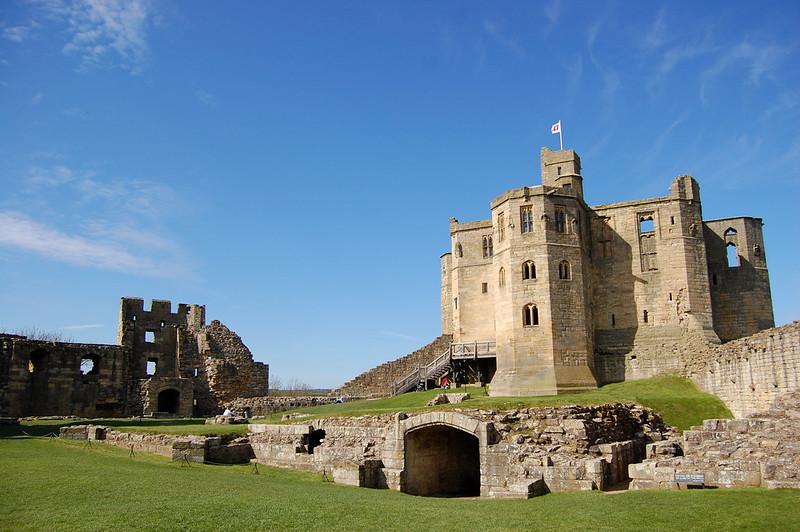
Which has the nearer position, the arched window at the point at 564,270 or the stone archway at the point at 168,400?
the arched window at the point at 564,270

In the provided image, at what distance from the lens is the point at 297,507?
1548 centimetres

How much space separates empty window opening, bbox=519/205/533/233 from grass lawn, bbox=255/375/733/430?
954 centimetres

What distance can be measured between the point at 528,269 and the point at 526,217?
3000 millimetres

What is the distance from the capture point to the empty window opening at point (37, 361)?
147 feet

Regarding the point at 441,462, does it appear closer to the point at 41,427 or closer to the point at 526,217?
the point at 526,217

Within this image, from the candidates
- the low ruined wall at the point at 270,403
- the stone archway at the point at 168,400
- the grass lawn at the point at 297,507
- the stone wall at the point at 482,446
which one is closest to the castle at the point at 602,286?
the stone wall at the point at 482,446

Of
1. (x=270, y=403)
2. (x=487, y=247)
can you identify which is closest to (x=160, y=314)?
(x=270, y=403)

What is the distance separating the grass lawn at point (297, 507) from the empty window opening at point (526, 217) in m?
20.1

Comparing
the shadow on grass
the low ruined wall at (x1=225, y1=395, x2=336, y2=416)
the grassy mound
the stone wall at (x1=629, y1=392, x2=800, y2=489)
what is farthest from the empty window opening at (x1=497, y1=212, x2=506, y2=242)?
the shadow on grass

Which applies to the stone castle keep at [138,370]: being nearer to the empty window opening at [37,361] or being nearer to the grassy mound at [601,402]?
the empty window opening at [37,361]

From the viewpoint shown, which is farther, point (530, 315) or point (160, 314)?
point (160, 314)

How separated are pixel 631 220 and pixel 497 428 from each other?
836 inches

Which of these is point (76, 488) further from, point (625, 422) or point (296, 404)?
point (296, 404)

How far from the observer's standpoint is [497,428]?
78.9ft
